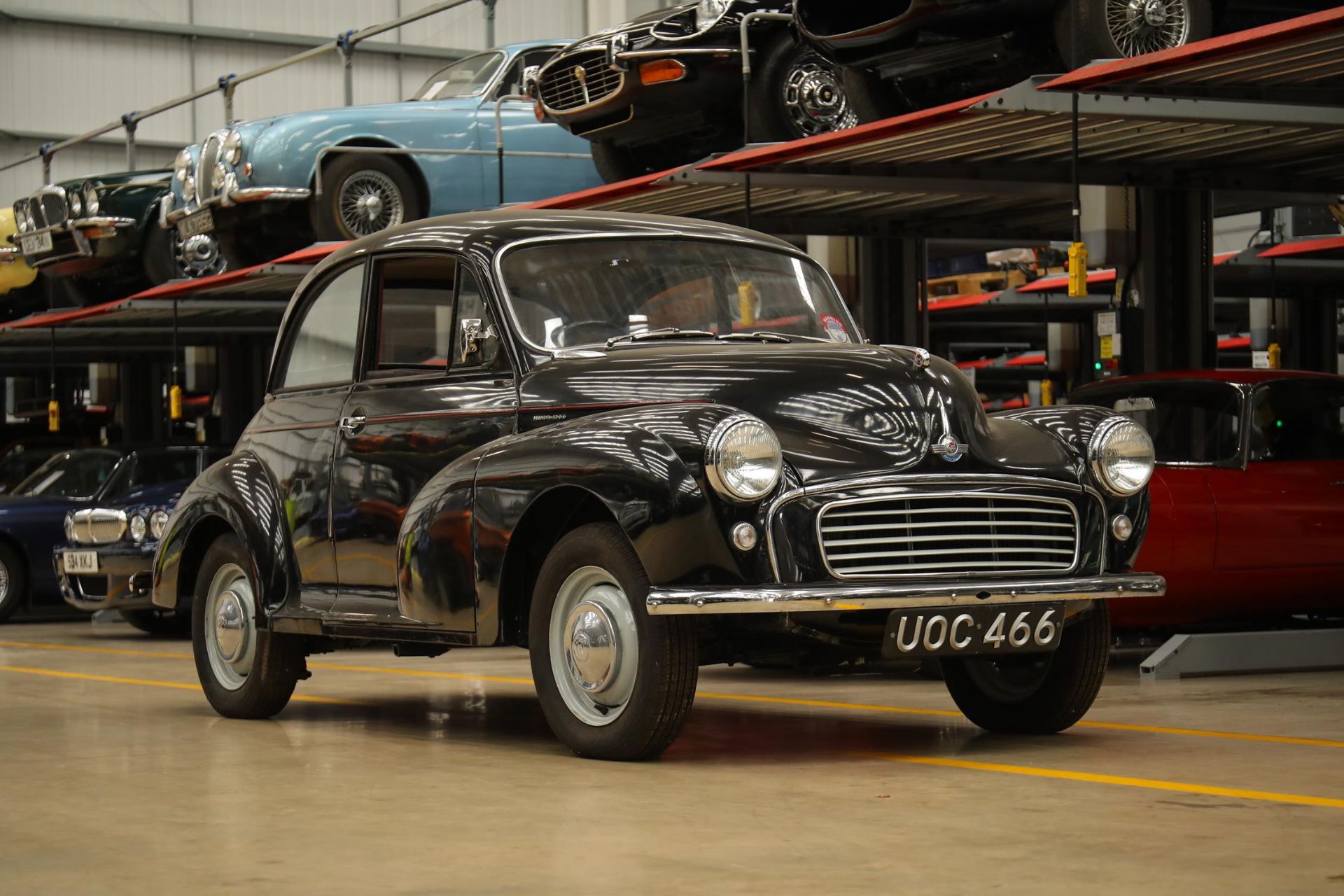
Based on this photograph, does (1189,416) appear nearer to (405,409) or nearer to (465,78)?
(405,409)

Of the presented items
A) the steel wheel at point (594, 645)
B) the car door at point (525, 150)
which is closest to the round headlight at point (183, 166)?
the car door at point (525, 150)

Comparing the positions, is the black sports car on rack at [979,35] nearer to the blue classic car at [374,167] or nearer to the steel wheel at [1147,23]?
the steel wheel at [1147,23]

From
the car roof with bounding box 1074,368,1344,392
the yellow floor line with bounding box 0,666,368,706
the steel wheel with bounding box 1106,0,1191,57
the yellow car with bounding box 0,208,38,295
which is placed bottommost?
the yellow floor line with bounding box 0,666,368,706

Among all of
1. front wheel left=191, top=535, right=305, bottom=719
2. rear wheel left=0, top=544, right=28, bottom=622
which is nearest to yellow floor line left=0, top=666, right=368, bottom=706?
front wheel left=191, top=535, right=305, bottom=719

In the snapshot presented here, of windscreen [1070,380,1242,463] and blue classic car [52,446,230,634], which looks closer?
windscreen [1070,380,1242,463]

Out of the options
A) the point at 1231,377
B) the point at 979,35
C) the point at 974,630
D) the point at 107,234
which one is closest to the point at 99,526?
the point at 107,234

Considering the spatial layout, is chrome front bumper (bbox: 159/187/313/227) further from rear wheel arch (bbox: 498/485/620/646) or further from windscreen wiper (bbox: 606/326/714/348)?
rear wheel arch (bbox: 498/485/620/646)

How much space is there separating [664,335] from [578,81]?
7.49 metres

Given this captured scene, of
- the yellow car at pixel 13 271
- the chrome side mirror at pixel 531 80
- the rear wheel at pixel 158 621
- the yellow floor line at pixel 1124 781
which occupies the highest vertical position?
the chrome side mirror at pixel 531 80

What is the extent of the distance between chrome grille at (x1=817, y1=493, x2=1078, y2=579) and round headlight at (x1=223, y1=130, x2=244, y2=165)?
11.3 metres

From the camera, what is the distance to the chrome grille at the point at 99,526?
1456cm

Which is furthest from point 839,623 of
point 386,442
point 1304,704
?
point 1304,704

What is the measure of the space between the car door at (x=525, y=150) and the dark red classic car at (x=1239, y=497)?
24.8 feet

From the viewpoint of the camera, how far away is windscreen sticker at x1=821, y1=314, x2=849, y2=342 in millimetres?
7723
